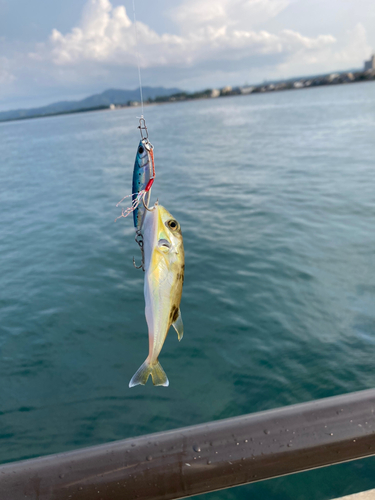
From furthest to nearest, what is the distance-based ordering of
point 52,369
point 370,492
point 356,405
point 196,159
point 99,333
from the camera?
1. point 196,159
2. point 99,333
3. point 52,369
4. point 370,492
5. point 356,405

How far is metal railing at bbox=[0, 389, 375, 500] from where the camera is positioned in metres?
1.76

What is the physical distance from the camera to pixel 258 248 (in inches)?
428

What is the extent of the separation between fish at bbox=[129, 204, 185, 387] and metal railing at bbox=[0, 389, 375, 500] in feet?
1.45

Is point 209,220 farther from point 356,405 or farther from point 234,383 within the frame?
point 356,405

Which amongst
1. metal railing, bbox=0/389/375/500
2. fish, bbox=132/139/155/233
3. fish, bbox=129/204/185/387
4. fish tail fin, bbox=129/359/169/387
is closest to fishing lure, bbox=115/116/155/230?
fish, bbox=132/139/155/233

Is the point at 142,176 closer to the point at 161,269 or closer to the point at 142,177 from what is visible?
the point at 142,177

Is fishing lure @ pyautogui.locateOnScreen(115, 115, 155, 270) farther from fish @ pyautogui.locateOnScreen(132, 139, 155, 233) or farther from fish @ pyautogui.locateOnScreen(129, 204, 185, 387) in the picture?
fish @ pyautogui.locateOnScreen(129, 204, 185, 387)

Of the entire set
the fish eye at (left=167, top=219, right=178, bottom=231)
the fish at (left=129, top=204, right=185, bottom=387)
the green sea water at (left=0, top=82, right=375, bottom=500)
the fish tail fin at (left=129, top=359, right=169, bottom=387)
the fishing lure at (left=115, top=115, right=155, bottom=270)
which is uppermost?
the fishing lure at (left=115, top=115, right=155, bottom=270)

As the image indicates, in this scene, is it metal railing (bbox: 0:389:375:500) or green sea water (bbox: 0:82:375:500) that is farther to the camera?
green sea water (bbox: 0:82:375:500)

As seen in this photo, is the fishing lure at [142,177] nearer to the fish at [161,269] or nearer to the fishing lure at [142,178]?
the fishing lure at [142,178]

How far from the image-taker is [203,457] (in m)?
1.81

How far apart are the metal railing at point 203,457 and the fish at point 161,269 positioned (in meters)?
0.44

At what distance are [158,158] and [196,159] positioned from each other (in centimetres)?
417

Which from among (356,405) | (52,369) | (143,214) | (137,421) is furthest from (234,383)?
(143,214)
